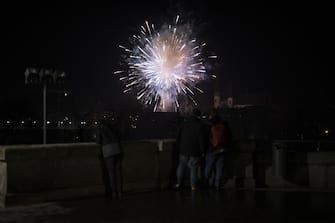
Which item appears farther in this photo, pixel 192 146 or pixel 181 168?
pixel 181 168

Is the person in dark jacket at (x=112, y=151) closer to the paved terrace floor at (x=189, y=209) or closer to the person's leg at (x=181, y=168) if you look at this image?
the paved terrace floor at (x=189, y=209)

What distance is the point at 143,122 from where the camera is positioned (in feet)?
255

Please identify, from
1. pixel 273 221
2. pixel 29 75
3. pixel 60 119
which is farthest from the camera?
pixel 60 119

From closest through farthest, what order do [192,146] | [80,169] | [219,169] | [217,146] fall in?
[80,169], [192,146], [217,146], [219,169]

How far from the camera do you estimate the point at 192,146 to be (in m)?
11.8

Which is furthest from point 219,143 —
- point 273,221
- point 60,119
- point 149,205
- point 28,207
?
point 60,119

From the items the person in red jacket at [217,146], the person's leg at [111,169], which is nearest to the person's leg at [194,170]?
the person in red jacket at [217,146]

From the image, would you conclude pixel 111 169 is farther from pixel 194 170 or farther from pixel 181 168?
pixel 194 170

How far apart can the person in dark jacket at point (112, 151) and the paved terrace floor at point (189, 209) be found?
0.32 meters

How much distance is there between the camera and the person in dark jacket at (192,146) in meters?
11.8

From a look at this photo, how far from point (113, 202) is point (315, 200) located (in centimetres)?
385

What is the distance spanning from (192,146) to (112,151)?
1.82 metres

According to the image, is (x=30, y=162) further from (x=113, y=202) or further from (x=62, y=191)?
(x=113, y=202)

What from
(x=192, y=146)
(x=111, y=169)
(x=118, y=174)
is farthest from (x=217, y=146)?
(x=111, y=169)
